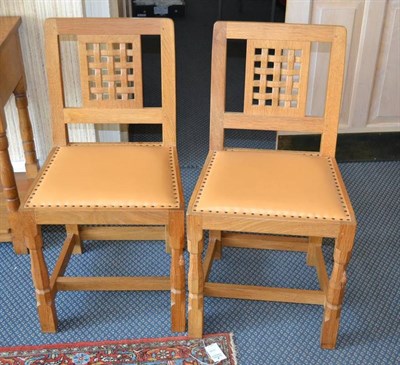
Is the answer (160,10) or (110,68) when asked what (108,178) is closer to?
(110,68)

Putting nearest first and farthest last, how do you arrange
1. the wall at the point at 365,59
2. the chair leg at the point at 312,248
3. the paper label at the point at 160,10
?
the chair leg at the point at 312,248 → the wall at the point at 365,59 → the paper label at the point at 160,10

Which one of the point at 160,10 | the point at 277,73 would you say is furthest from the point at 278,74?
the point at 160,10

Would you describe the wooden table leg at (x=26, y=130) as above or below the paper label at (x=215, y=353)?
above

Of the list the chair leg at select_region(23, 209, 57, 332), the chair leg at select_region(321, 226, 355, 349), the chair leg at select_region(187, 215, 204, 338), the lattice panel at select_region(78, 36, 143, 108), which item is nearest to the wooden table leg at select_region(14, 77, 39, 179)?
the lattice panel at select_region(78, 36, 143, 108)

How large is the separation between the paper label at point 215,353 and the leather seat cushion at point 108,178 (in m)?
0.47

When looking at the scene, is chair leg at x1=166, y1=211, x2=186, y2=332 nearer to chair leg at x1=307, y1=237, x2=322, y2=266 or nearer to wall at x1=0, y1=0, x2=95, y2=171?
chair leg at x1=307, y1=237, x2=322, y2=266

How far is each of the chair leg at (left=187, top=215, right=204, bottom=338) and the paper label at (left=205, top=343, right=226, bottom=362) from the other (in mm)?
52

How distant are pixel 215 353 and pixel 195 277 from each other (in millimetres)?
253

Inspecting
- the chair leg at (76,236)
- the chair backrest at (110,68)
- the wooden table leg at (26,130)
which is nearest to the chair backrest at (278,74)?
the chair backrest at (110,68)

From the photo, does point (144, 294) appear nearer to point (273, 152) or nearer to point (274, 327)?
point (274, 327)

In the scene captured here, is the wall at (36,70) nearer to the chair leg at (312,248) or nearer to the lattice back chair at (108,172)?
the lattice back chair at (108,172)

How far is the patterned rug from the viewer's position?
5.94ft

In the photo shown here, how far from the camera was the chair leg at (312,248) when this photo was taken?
85.8 inches

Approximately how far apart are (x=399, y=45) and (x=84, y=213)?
171cm
